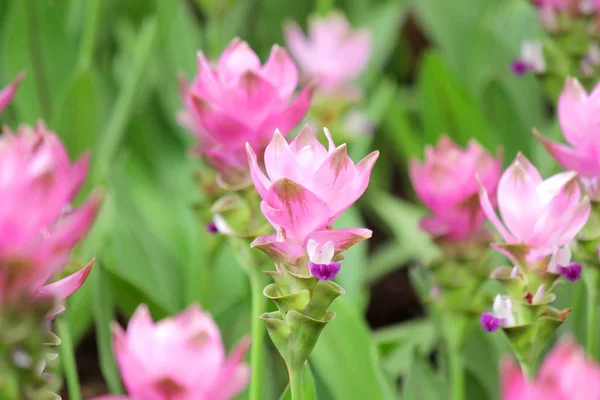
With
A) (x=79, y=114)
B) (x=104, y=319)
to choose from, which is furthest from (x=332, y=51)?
(x=104, y=319)

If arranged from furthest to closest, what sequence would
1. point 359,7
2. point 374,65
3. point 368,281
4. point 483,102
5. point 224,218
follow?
point 359,7
point 374,65
point 368,281
point 483,102
point 224,218

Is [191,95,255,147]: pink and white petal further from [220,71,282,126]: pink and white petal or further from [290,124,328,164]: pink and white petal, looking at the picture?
[290,124,328,164]: pink and white petal

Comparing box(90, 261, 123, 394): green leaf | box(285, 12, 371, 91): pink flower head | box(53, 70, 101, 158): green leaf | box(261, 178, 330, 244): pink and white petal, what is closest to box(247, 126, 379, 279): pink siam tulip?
box(261, 178, 330, 244): pink and white petal

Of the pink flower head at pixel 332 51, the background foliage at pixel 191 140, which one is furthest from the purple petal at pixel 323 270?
the pink flower head at pixel 332 51

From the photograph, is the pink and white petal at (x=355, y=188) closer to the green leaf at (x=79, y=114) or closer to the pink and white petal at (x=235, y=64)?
the pink and white petal at (x=235, y=64)

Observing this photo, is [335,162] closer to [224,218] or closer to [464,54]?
[224,218]

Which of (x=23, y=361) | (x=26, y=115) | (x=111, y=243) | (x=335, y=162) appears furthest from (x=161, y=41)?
(x=23, y=361)
